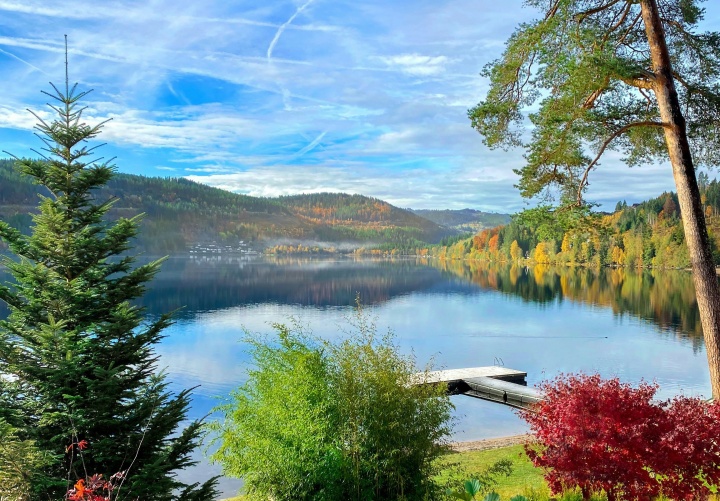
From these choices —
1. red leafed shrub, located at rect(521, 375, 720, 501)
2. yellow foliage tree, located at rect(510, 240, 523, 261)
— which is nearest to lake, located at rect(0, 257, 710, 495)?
red leafed shrub, located at rect(521, 375, 720, 501)

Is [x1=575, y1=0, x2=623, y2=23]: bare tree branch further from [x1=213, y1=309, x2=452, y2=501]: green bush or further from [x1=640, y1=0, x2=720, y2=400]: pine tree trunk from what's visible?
Answer: [x1=213, y1=309, x2=452, y2=501]: green bush

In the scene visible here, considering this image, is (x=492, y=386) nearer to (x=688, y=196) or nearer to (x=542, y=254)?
(x=688, y=196)

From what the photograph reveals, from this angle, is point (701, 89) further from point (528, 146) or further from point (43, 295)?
point (43, 295)

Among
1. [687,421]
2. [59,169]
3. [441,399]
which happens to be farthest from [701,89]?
[59,169]

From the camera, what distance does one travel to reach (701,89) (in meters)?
10.1

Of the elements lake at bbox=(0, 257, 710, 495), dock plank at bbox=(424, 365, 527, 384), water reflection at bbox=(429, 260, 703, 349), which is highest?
water reflection at bbox=(429, 260, 703, 349)

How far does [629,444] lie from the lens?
577cm

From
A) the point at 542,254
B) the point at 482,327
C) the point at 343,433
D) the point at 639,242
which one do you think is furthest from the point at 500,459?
the point at 542,254

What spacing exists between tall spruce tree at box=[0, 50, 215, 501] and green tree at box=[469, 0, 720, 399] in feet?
23.8

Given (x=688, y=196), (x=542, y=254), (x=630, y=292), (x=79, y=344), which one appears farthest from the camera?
(x=542, y=254)

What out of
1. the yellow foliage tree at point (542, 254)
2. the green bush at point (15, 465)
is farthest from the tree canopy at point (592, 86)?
the yellow foliage tree at point (542, 254)

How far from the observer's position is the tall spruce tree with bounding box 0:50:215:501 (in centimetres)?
639

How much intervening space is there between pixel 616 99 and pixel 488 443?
10.1 meters

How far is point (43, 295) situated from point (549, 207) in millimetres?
8196
